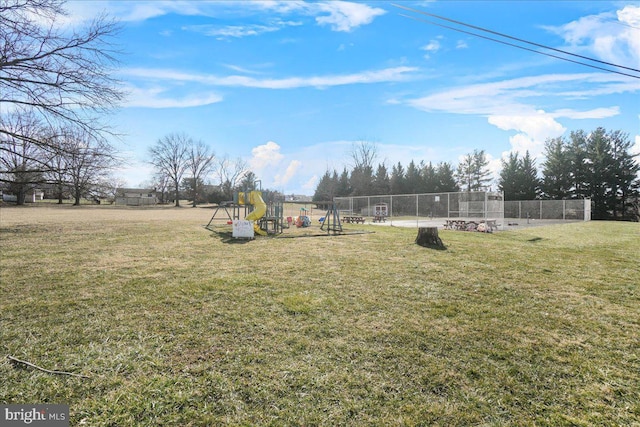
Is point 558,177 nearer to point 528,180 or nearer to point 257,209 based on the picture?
point 528,180

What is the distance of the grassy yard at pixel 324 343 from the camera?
2.48m

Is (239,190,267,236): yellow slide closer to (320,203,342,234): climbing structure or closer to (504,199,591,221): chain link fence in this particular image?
(320,203,342,234): climbing structure

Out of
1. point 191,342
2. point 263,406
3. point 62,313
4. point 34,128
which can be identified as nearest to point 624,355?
point 263,406

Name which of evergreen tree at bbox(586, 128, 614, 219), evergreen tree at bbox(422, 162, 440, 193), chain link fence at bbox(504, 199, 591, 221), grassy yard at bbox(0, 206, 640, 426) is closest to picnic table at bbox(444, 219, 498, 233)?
grassy yard at bbox(0, 206, 640, 426)

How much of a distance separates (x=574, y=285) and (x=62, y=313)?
8324 mm

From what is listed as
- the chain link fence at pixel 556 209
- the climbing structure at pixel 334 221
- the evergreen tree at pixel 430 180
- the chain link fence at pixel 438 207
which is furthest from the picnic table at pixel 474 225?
the evergreen tree at pixel 430 180

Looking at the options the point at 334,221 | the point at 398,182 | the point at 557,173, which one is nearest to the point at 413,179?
the point at 398,182

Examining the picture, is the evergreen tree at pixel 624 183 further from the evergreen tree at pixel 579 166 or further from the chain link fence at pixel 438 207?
the chain link fence at pixel 438 207

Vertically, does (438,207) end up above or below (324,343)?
above

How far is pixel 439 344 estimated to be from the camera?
3.47m

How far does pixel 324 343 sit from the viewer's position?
346cm

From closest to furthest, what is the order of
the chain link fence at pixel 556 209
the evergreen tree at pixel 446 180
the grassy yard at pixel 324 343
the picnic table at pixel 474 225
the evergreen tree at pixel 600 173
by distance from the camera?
the grassy yard at pixel 324 343, the picnic table at pixel 474 225, the chain link fence at pixel 556 209, the evergreen tree at pixel 600 173, the evergreen tree at pixel 446 180

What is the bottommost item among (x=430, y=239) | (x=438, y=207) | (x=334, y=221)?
(x=430, y=239)

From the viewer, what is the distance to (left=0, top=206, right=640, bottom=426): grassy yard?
8.14ft
